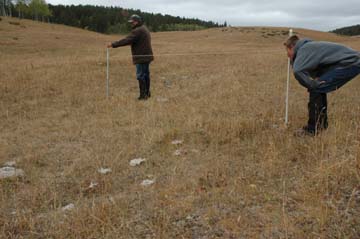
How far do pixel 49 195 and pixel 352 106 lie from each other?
600 centimetres

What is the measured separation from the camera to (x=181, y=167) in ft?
15.0

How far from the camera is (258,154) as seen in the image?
15.5ft

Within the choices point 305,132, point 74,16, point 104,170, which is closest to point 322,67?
point 305,132

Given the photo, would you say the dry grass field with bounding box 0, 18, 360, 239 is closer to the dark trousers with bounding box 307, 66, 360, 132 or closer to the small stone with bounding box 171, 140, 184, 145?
the small stone with bounding box 171, 140, 184, 145

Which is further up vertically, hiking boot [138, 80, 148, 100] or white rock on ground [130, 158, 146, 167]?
hiking boot [138, 80, 148, 100]

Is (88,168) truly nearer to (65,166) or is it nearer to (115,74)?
(65,166)

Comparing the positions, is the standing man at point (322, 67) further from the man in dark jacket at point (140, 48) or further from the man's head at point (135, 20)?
the man's head at point (135, 20)

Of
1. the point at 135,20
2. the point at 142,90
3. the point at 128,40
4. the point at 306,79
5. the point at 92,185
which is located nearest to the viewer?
the point at 92,185

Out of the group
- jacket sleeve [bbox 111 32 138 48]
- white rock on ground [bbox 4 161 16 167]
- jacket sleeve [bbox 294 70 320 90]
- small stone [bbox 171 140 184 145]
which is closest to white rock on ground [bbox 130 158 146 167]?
small stone [bbox 171 140 184 145]

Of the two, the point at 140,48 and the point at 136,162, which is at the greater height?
the point at 140,48

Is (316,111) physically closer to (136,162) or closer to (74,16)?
(136,162)

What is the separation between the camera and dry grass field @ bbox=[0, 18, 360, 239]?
319cm

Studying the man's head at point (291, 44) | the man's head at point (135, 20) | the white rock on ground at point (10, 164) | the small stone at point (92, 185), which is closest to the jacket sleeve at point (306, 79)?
the man's head at point (291, 44)

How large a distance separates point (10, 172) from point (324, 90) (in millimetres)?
4619
